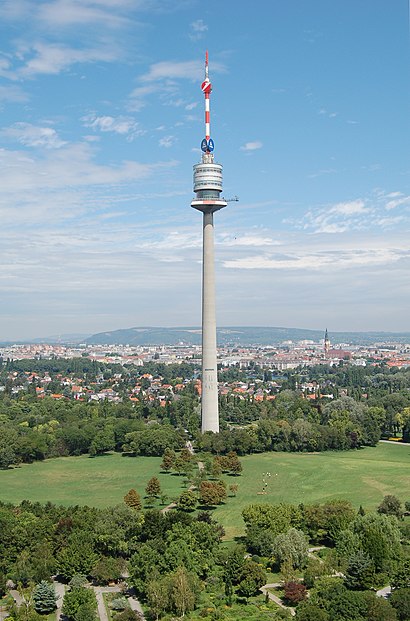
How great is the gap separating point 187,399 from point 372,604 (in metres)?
86.9

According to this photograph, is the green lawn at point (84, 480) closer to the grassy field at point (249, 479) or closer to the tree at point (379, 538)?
the grassy field at point (249, 479)

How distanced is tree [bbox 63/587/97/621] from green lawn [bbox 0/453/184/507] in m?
22.3

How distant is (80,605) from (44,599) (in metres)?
2.61

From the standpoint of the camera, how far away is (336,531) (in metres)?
46.1

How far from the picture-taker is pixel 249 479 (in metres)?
68.7

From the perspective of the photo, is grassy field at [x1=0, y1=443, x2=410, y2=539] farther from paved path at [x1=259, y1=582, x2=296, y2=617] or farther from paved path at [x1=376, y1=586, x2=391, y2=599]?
paved path at [x1=376, y1=586, x2=391, y2=599]

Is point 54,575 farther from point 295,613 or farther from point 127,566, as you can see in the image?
point 295,613

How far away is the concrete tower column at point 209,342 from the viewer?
92000 millimetres

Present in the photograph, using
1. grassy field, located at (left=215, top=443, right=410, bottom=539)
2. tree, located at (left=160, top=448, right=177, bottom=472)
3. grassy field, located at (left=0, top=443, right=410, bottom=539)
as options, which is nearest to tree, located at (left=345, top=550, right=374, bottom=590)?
grassy field, located at (left=215, top=443, right=410, bottom=539)

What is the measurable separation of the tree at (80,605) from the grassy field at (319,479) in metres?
15.2

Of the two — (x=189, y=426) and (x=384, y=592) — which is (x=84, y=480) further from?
(x=384, y=592)

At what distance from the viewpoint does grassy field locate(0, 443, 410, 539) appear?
198 feet

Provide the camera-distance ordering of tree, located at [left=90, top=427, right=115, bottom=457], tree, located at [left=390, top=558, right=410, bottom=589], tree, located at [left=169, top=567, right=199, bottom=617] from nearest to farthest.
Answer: tree, located at [left=169, top=567, right=199, bottom=617] < tree, located at [left=390, top=558, right=410, bottom=589] < tree, located at [left=90, top=427, right=115, bottom=457]

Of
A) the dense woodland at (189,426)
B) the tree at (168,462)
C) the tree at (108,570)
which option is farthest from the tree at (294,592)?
the dense woodland at (189,426)
